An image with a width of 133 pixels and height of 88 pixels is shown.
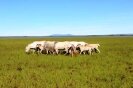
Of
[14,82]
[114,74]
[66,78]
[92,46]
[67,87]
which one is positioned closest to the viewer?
[67,87]

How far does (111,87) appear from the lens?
13188 mm

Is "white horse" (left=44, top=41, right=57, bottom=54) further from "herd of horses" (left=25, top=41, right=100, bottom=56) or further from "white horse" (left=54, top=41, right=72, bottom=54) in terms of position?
"white horse" (left=54, top=41, right=72, bottom=54)

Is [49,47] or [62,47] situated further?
[49,47]

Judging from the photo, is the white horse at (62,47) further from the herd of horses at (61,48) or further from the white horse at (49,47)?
the white horse at (49,47)

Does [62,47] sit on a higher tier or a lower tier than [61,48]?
higher

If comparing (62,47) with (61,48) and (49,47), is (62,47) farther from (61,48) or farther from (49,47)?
(49,47)

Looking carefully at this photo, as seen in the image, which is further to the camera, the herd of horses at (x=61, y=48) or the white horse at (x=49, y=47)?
the white horse at (x=49, y=47)

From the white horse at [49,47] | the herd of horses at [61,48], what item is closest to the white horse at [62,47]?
the herd of horses at [61,48]

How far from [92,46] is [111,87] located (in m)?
17.8

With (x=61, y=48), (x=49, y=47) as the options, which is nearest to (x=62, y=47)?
(x=61, y=48)

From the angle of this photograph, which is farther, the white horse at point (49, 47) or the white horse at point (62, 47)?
the white horse at point (49, 47)

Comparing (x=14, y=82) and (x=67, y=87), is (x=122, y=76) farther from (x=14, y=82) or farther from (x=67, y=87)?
(x=14, y=82)

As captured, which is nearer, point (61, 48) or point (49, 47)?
point (61, 48)

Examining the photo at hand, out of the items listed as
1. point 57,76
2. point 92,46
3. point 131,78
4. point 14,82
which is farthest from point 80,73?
point 92,46
